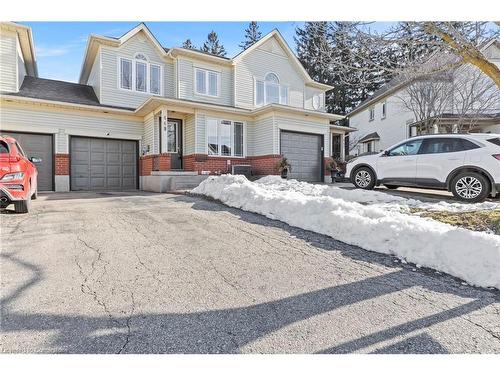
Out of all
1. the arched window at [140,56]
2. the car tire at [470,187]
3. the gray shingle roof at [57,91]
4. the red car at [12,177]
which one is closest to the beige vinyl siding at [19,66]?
the gray shingle roof at [57,91]

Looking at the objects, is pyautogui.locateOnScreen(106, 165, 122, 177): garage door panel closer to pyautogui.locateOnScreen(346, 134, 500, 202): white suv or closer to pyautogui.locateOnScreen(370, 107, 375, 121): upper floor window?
pyautogui.locateOnScreen(346, 134, 500, 202): white suv

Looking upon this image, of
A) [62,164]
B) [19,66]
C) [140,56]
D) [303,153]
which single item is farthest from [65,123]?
[303,153]

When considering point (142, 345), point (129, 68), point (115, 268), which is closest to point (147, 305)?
point (142, 345)

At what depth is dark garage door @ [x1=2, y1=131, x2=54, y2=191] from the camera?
13.4 meters

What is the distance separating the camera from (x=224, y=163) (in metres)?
15.1

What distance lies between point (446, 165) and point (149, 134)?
1231 centimetres

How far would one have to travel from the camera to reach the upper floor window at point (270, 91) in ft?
59.5

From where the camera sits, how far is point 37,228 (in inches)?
216

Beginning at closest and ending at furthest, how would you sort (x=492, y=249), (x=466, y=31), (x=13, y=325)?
1. (x=13, y=325)
2. (x=492, y=249)
3. (x=466, y=31)

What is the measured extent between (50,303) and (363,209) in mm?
4991

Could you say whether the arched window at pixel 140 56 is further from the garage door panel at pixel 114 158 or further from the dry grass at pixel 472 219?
the dry grass at pixel 472 219

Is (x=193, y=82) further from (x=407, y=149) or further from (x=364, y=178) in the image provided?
(x=407, y=149)

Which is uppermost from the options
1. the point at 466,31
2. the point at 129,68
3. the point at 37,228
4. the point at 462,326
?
the point at 129,68

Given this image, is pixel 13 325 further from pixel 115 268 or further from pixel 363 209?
pixel 363 209
